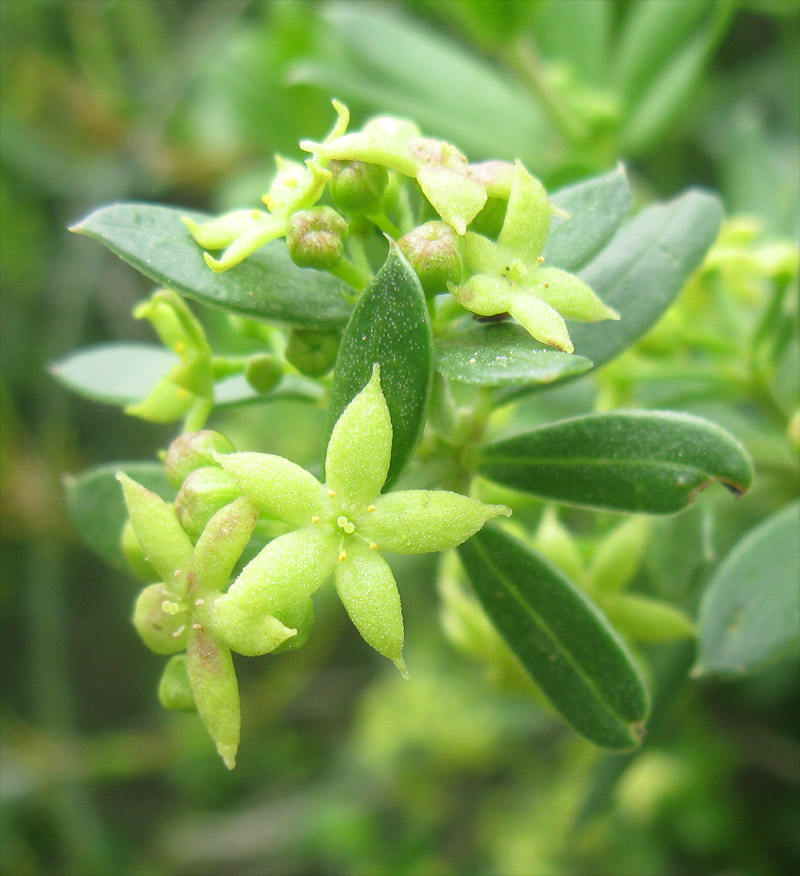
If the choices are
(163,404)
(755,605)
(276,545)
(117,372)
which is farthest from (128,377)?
(755,605)

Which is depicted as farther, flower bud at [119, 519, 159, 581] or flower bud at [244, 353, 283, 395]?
flower bud at [244, 353, 283, 395]

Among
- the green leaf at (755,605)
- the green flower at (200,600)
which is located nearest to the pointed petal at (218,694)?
the green flower at (200,600)

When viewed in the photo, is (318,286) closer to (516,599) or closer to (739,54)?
(516,599)

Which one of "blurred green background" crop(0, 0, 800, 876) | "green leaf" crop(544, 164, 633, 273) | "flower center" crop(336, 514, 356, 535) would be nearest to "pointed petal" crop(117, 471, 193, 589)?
"flower center" crop(336, 514, 356, 535)

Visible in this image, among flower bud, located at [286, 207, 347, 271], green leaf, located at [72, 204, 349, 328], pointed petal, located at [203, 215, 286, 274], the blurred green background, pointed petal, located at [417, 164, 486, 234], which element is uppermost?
pointed petal, located at [417, 164, 486, 234]

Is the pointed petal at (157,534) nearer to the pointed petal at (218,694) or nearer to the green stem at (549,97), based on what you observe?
the pointed petal at (218,694)

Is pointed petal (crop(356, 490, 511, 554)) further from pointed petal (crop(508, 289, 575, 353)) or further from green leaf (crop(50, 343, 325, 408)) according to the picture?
green leaf (crop(50, 343, 325, 408))
